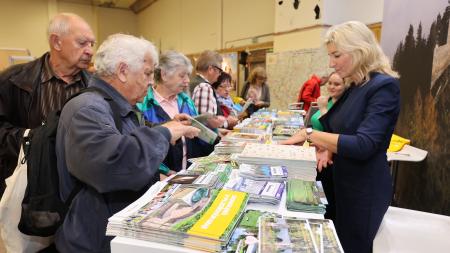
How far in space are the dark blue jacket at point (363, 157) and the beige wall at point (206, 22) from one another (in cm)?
624

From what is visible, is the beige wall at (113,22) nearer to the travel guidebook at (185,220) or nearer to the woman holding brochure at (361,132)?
the woman holding brochure at (361,132)

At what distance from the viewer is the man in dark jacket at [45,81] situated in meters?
1.98

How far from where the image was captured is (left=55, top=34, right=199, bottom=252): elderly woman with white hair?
112 cm

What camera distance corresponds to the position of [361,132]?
1.52m

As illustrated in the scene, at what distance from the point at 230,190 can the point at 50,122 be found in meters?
0.78

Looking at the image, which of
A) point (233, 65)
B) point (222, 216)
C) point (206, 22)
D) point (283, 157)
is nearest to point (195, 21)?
point (206, 22)

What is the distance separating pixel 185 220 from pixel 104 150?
39cm

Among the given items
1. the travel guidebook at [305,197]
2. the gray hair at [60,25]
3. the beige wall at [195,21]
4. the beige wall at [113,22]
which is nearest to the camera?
the travel guidebook at [305,197]

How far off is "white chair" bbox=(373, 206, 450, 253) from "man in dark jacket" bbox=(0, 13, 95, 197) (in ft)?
6.72

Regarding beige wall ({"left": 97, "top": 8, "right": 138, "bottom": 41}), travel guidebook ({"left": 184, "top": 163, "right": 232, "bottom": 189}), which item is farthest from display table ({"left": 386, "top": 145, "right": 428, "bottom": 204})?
beige wall ({"left": 97, "top": 8, "right": 138, "bottom": 41})

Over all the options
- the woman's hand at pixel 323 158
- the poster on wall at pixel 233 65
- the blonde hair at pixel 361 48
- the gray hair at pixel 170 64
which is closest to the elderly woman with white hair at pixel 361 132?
the blonde hair at pixel 361 48

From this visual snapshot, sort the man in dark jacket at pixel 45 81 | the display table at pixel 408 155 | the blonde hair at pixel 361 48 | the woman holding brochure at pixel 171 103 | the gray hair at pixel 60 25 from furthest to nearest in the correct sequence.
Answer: the display table at pixel 408 155
the woman holding brochure at pixel 171 103
the gray hair at pixel 60 25
the man in dark jacket at pixel 45 81
the blonde hair at pixel 361 48

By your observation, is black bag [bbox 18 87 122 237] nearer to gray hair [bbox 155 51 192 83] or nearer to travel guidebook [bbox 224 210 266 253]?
travel guidebook [bbox 224 210 266 253]

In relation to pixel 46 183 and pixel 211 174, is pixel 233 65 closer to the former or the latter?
pixel 211 174
